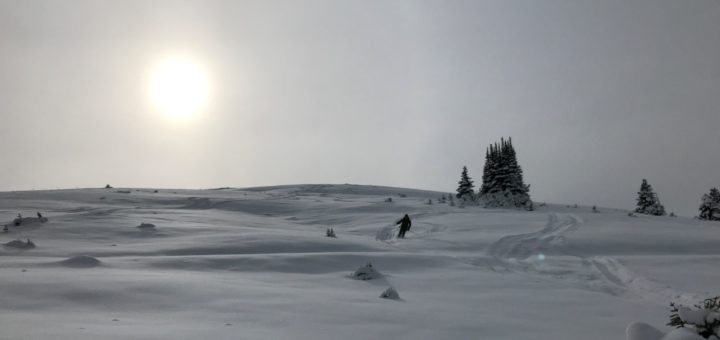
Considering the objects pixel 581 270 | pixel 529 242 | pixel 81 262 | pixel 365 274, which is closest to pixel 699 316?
pixel 365 274

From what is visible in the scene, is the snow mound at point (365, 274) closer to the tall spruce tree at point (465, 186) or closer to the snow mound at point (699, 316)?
the snow mound at point (699, 316)

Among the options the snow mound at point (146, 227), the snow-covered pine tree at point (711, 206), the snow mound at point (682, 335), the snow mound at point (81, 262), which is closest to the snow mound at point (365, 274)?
the snow mound at point (81, 262)

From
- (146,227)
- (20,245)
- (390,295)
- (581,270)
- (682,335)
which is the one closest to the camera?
(682,335)

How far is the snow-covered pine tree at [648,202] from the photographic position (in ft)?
142

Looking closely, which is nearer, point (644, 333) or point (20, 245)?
point (644, 333)

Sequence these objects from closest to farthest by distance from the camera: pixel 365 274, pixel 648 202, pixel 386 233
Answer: pixel 365 274 < pixel 386 233 < pixel 648 202

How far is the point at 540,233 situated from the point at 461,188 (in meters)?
29.1

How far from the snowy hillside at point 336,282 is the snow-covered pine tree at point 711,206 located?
25.4 meters

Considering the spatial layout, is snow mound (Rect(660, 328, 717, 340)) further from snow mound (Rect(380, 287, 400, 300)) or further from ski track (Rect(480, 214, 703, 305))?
ski track (Rect(480, 214, 703, 305))

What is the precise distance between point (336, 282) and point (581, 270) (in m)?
6.38

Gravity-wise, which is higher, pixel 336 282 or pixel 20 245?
pixel 20 245

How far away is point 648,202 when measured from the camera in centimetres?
4369

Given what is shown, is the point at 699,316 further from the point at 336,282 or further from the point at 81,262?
the point at 81,262

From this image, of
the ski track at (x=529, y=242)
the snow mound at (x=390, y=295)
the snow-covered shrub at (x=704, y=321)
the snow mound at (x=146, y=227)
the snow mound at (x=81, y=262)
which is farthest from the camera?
the snow mound at (x=146, y=227)
